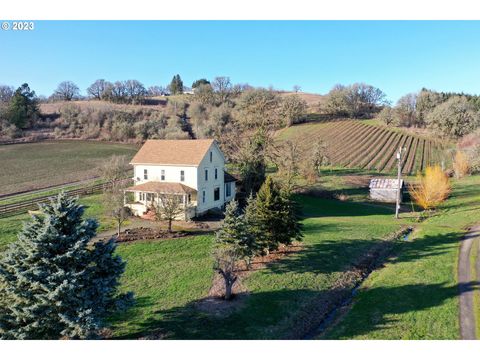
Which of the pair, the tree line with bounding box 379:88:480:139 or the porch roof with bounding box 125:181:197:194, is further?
the tree line with bounding box 379:88:480:139

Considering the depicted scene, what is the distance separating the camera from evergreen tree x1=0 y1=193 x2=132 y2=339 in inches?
448

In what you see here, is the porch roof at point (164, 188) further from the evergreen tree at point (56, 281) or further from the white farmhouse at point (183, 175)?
the evergreen tree at point (56, 281)

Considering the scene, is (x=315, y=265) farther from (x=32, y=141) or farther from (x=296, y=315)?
(x=32, y=141)

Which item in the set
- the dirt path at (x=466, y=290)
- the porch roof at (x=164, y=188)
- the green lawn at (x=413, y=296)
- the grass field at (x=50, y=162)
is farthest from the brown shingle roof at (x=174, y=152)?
the dirt path at (x=466, y=290)

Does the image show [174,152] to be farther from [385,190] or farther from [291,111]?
[291,111]

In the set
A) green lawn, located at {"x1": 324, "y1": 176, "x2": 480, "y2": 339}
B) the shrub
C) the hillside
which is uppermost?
the shrub

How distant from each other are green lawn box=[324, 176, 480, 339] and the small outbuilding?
45.2 feet

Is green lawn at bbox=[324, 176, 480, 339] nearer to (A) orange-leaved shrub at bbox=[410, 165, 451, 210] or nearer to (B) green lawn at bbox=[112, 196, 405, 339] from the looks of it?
(B) green lawn at bbox=[112, 196, 405, 339]

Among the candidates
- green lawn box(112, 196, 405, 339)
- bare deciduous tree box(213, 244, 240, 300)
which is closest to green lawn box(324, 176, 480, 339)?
green lawn box(112, 196, 405, 339)

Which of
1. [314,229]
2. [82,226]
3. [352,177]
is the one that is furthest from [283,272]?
[352,177]

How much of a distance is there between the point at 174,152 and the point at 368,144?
2218 inches

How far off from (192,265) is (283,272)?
5675 millimetres

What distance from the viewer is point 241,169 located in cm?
4138

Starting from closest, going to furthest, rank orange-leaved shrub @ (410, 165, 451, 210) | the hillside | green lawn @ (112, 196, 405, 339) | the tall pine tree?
green lawn @ (112, 196, 405, 339), the tall pine tree, orange-leaved shrub @ (410, 165, 451, 210), the hillside
